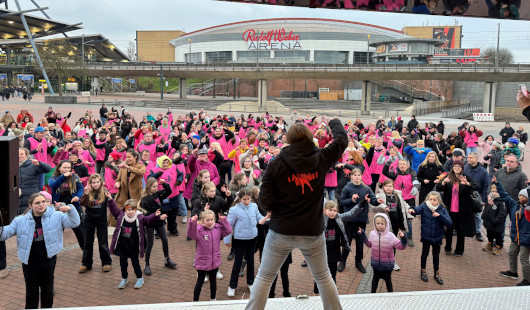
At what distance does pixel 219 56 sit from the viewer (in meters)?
87.2

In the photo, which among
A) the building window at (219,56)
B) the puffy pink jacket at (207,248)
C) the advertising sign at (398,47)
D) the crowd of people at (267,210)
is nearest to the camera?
the crowd of people at (267,210)

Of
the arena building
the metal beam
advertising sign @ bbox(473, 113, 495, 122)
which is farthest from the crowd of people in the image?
the arena building

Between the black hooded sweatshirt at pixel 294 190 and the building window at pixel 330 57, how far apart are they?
80573 mm

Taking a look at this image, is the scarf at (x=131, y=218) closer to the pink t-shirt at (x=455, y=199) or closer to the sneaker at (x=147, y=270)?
the sneaker at (x=147, y=270)

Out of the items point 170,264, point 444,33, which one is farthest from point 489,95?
point 444,33

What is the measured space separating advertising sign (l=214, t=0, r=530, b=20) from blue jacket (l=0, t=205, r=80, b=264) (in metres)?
3.62

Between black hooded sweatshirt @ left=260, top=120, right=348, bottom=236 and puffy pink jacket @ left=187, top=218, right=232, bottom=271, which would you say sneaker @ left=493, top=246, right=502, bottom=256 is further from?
black hooded sweatshirt @ left=260, top=120, right=348, bottom=236

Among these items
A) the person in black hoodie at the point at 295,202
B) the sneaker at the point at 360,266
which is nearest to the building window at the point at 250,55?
the sneaker at the point at 360,266

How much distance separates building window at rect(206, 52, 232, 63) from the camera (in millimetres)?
85812

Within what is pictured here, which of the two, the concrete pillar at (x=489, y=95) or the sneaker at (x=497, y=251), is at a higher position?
the concrete pillar at (x=489, y=95)

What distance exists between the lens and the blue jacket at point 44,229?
5.15 meters

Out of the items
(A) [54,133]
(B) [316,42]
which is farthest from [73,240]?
(B) [316,42]

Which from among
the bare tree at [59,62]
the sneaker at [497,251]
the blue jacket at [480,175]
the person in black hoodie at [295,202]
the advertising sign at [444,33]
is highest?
the advertising sign at [444,33]

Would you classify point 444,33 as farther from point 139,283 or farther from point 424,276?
point 139,283
